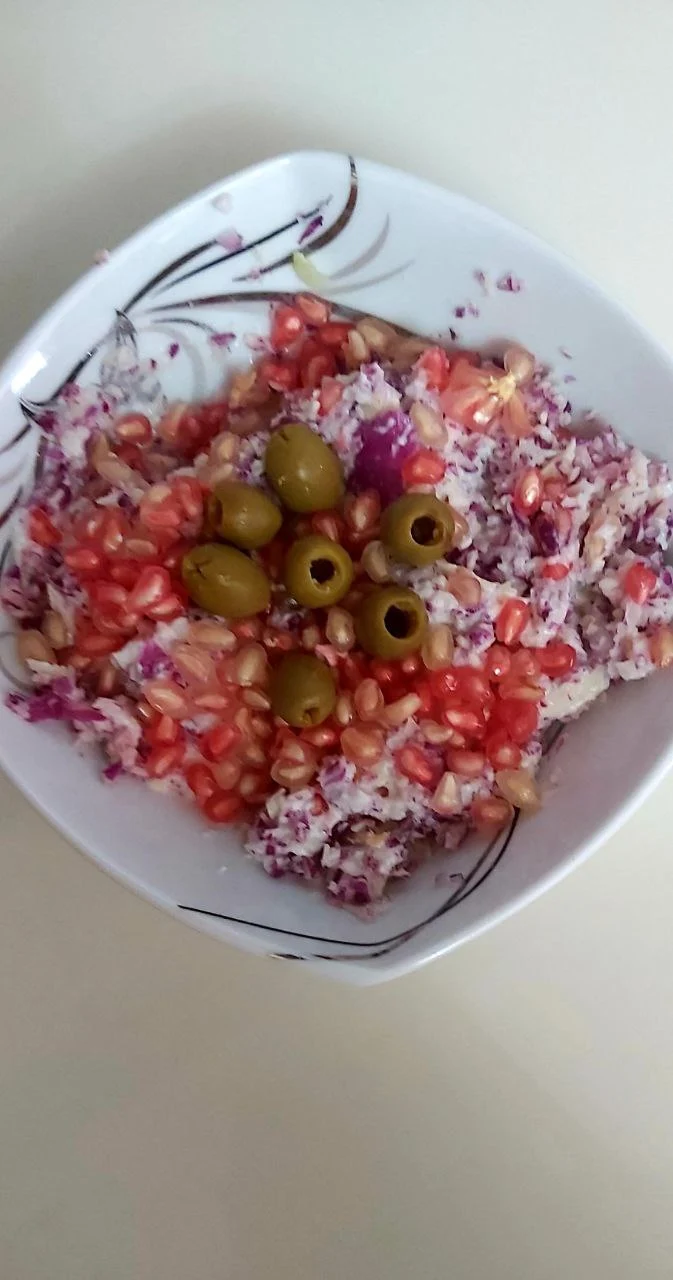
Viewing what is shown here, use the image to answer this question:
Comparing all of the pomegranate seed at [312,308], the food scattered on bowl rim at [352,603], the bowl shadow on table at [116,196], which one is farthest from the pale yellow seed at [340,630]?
the bowl shadow on table at [116,196]

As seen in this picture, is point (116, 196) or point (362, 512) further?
point (116, 196)

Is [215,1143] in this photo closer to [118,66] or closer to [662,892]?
[662,892]

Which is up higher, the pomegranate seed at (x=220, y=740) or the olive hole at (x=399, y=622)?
the olive hole at (x=399, y=622)

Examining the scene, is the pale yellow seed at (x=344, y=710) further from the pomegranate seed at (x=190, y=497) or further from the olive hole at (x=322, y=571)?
the pomegranate seed at (x=190, y=497)

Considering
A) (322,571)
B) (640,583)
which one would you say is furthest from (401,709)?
(640,583)

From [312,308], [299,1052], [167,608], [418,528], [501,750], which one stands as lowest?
[299,1052]

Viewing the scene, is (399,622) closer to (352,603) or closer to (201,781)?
(352,603)

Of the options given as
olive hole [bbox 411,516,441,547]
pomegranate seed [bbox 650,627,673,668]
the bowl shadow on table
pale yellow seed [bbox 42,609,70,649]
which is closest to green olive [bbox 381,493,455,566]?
olive hole [bbox 411,516,441,547]
